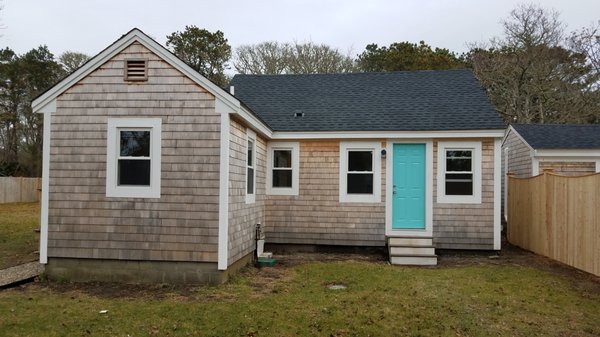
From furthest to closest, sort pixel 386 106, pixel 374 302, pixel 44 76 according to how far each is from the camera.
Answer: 1. pixel 44 76
2. pixel 386 106
3. pixel 374 302

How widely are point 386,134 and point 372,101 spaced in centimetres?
189

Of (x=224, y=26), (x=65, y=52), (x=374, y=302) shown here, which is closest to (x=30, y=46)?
(x=65, y=52)

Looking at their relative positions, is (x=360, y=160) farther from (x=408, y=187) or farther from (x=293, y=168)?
(x=293, y=168)

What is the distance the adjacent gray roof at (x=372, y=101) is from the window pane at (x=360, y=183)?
1.13m

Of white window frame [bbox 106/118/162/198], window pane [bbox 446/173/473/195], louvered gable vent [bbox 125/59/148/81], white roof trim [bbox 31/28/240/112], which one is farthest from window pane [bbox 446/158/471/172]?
louvered gable vent [bbox 125/59/148/81]

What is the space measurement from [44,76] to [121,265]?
28557 millimetres

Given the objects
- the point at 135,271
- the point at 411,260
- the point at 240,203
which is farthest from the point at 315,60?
the point at 135,271

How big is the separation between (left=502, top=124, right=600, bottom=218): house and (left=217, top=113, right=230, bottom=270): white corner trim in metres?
9.66

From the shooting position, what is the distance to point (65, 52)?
3178cm

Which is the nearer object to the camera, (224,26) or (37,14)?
(37,14)

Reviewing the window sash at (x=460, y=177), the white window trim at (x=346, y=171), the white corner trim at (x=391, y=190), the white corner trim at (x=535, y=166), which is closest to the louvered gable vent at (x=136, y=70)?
the white window trim at (x=346, y=171)

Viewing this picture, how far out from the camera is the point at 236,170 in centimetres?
791

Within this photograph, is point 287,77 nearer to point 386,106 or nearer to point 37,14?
point 386,106

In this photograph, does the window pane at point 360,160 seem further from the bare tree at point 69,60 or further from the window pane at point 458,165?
the bare tree at point 69,60
